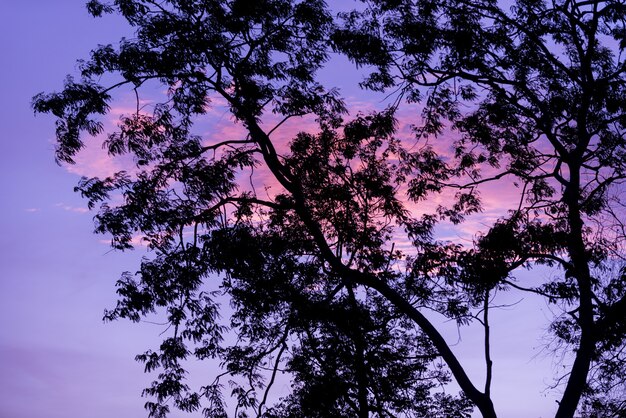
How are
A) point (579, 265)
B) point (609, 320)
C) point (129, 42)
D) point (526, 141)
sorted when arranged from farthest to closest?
point (526, 141) < point (129, 42) < point (579, 265) < point (609, 320)

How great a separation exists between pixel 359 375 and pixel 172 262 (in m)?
5.24

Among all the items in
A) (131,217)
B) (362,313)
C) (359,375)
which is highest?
(131,217)

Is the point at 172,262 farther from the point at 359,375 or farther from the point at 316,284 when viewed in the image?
the point at 359,375

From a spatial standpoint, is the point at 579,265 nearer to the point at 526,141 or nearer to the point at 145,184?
the point at 526,141

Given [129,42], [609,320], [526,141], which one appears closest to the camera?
[609,320]

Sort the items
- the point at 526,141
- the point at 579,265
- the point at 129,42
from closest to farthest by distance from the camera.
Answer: the point at 579,265
the point at 129,42
the point at 526,141

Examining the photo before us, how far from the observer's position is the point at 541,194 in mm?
19469

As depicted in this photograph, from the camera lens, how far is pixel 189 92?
1873 centimetres

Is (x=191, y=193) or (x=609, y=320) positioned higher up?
(x=191, y=193)

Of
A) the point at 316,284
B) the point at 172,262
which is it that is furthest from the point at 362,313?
the point at 172,262

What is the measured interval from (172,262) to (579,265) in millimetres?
9621

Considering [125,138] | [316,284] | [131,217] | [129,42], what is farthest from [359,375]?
[129,42]

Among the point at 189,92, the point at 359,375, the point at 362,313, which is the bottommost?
the point at 359,375

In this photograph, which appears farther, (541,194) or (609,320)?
(541,194)
